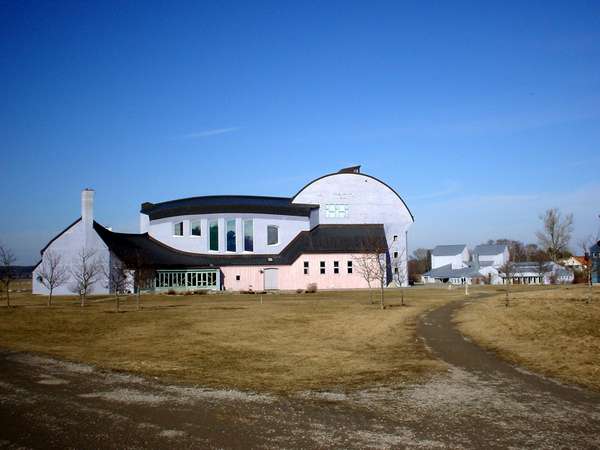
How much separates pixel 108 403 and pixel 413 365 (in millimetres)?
8145

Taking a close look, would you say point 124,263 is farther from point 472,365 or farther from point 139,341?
point 472,365

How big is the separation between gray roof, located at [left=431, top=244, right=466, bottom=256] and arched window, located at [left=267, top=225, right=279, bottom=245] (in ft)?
169

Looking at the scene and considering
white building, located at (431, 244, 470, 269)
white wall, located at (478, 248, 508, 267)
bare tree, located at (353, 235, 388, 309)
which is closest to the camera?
bare tree, located at (353, 235, 388, 309)

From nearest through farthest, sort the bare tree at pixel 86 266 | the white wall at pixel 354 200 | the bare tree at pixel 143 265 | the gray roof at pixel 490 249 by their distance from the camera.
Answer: the bare tree at pixel 143 265 → the bare tree at pixel 86 266 → the white wall at pixel 354 200 → the gray roof at pixel 490 249

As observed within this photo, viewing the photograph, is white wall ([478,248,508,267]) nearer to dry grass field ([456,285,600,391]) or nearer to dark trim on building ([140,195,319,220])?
dark trim on building ([140,195,319,220])

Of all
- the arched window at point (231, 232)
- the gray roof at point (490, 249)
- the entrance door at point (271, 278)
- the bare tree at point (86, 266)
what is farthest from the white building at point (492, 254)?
the bare tree at point (86, 266)

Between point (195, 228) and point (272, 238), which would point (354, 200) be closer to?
point (272, 238)

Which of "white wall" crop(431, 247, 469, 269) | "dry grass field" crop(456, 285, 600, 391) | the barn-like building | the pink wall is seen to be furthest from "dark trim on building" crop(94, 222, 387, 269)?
"white wall" crop(431, 247, 469, 269)

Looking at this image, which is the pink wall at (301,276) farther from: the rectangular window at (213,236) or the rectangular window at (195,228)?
the rectangular window at (195,228)

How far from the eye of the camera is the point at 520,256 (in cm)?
13362

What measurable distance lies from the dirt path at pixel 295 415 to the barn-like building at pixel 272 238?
4179 centimetres

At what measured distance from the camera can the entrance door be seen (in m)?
58.9

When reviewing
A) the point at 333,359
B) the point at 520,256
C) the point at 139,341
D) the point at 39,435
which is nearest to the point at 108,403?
the point at 39,435

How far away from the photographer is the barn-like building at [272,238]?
56.8 m
